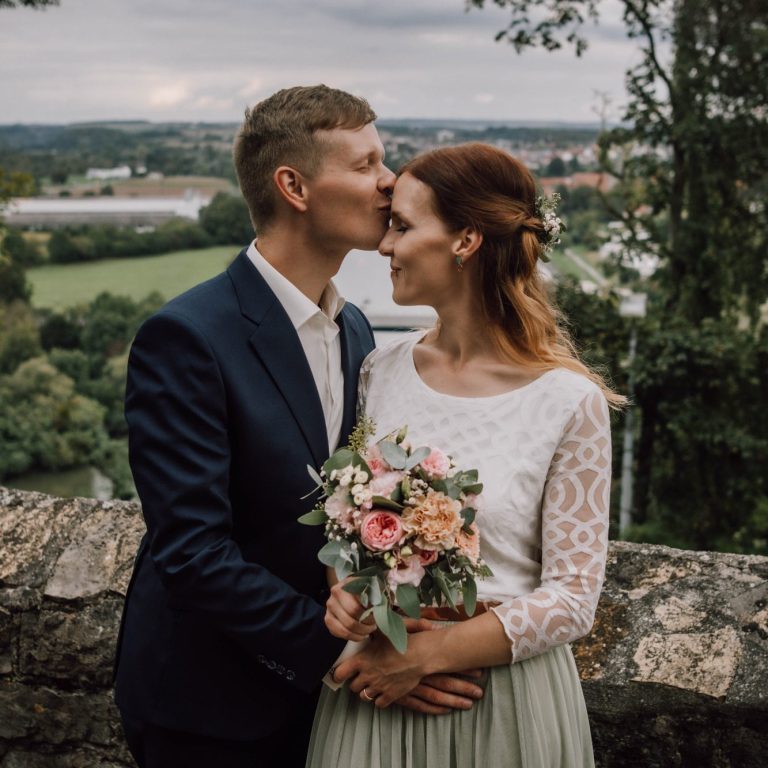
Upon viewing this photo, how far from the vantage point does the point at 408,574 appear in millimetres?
1864

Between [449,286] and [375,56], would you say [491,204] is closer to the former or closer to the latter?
[449,286]

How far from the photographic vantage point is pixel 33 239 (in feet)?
118

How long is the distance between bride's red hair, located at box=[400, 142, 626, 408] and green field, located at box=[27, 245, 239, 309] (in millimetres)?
30116

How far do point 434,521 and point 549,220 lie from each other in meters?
0.93

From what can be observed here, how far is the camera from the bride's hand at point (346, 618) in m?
1.96

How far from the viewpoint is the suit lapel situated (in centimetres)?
222

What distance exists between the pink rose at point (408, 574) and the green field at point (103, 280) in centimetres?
3066

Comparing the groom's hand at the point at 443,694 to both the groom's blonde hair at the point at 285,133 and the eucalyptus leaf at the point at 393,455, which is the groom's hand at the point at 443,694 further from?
the groom's blonde hair at the point at 285,133

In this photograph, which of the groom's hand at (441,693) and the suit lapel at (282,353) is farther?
the suit lapel at (282,353)

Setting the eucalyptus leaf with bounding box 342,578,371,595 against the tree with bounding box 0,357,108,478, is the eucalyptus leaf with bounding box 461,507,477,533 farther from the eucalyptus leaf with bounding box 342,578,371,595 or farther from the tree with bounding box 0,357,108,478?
the tree with bounding box 0,357,108,478

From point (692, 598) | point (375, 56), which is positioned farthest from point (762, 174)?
point (375, 56)

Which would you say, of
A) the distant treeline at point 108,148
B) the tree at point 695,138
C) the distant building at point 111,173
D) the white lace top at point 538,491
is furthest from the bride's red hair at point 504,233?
the distant building at point 111,173

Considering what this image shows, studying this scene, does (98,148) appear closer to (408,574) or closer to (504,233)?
(504,233)

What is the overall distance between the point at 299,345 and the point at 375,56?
112 feet
